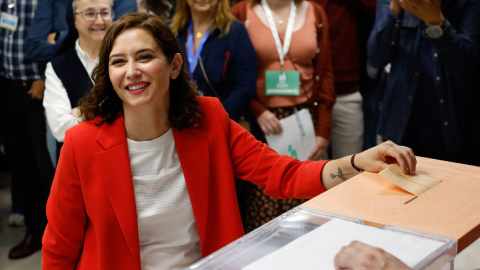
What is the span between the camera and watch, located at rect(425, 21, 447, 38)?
2438 mm

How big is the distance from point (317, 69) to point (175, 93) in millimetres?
1472

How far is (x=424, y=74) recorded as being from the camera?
266 cm

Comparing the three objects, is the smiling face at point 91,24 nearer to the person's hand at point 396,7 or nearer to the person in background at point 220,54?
the person in background at point 220,54

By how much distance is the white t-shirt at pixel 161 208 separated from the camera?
70.2 inches

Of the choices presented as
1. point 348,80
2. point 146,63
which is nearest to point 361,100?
point 348,80

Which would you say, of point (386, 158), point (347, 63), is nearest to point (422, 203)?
point (386, 158)

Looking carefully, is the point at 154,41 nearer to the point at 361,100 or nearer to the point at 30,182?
the point at 361,100

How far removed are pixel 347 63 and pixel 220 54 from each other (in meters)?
0.94

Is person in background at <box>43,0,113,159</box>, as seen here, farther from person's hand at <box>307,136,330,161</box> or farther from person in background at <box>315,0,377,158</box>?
person in background at <box>315,0,377,158</box>

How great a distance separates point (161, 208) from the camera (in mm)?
1789

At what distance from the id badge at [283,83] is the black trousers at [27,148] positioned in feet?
5.14

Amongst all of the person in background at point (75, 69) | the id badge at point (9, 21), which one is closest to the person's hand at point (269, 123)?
the person in background at point (75, 69)

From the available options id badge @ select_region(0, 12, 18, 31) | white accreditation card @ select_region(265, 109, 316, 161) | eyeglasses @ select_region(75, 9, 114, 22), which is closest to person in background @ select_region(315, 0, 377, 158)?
white accreditation card @ select_region(265, 109, 316, 161)

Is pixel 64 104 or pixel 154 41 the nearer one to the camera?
pixel 154 41
